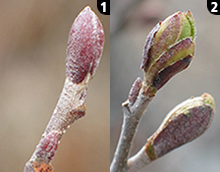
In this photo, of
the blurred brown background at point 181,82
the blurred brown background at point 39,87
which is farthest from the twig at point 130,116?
the blurred brown background at point 181,82

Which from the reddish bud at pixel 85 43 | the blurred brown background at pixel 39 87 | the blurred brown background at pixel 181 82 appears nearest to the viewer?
the reddish bud at pixel 85 43

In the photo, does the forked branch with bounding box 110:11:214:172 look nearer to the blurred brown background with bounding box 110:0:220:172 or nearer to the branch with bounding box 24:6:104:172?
the branch with bounding box 24:6:104:172

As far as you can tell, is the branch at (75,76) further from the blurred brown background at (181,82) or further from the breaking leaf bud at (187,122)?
the blurred brown background at (181,82)

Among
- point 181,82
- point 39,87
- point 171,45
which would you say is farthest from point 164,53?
point 181,82

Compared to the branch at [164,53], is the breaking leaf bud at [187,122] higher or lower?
lower

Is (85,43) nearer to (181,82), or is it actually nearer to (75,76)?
(75,76)

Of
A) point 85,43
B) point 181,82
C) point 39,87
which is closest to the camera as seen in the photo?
point 85,43

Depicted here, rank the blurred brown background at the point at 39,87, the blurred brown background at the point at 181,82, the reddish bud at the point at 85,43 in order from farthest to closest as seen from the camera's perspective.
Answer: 1. the blurred brown background at the point at 181,82
2. the blurred brown background at the point at 39,87
3. the reddish bud at the point at 85,43

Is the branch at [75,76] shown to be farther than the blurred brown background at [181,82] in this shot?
No
